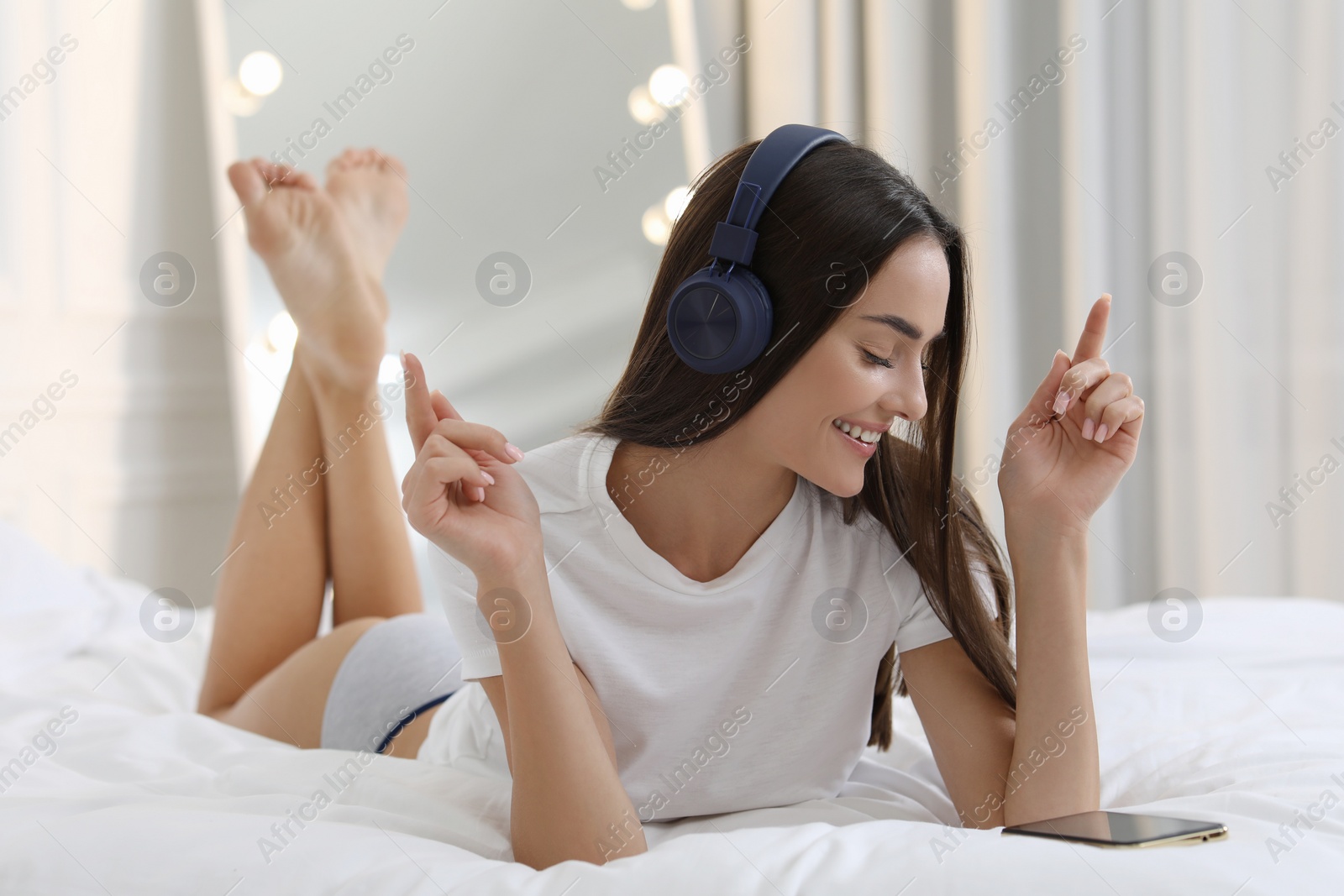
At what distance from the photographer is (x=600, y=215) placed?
266 centimetres

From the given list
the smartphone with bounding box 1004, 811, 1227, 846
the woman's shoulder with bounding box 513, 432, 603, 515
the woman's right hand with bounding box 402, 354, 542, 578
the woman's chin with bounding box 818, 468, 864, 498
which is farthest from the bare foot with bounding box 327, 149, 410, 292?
the smartphone with bounding box 1004, 811, 1227, 846

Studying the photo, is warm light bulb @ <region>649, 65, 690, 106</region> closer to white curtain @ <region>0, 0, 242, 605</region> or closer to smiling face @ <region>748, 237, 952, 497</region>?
white curtain @ <region>0, 0, 242, 605</region>

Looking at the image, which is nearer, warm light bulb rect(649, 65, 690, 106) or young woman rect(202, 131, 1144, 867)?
young woman rect(202, 131, 1144, 867)

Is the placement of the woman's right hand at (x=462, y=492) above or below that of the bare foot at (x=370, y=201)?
below

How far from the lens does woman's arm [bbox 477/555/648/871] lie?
0.73 m

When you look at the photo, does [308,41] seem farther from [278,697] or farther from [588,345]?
[278,697]

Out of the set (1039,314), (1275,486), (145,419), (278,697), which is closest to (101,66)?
(145,419)

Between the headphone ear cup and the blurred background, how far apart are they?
166 centimetres

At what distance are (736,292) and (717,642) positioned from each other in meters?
0.31

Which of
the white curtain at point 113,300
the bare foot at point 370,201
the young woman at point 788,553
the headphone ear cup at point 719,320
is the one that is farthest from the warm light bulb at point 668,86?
the headphone ear cup at point 719,320

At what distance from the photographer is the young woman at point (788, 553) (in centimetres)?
76

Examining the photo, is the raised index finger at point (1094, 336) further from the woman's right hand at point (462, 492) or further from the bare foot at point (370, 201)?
the bare foot at point (370, 201)

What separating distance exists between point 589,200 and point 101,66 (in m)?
1.19

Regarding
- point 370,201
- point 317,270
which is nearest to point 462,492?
point 317,270
